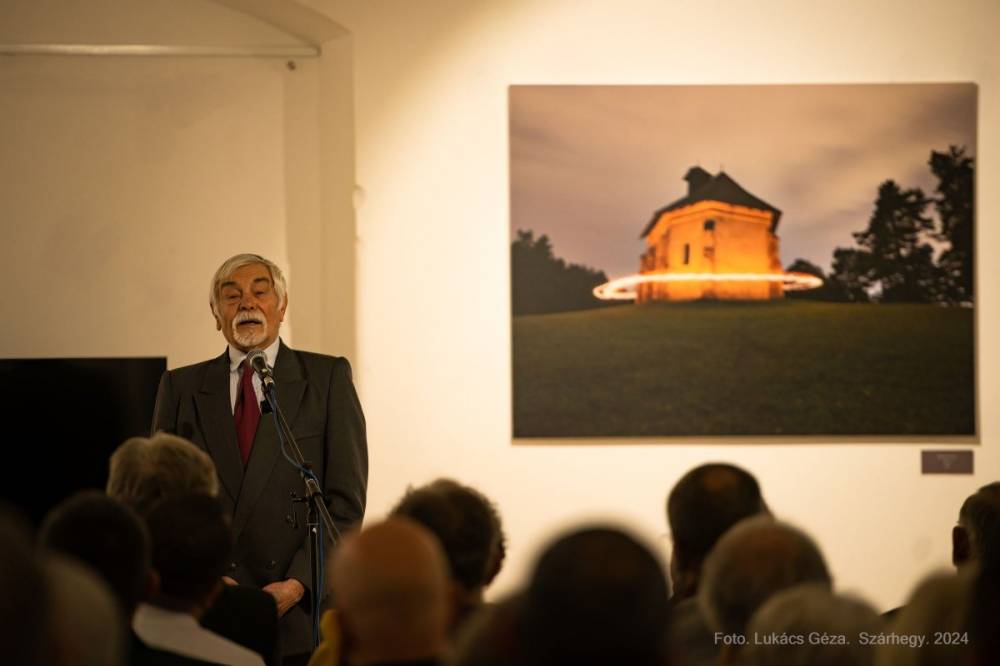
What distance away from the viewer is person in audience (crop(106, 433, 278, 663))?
8.92 ft

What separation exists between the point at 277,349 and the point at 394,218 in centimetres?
136

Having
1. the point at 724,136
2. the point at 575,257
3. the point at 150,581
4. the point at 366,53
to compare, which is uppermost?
the point at 366,53

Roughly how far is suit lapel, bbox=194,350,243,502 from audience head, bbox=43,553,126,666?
211 cm

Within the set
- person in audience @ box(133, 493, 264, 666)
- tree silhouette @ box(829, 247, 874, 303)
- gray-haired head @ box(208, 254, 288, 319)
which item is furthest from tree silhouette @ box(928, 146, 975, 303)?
person in audience @ box(133, 493, 264, 666)

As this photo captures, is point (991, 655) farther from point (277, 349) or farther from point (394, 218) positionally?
point (394, 218)

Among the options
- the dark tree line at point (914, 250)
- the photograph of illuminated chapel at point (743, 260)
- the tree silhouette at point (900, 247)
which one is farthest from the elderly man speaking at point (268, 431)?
the tree silhouette at point (900, 247)

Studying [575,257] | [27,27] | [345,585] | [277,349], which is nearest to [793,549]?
[345,585]

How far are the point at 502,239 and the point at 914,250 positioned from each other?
5.59 ft

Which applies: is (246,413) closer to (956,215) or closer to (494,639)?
(494,639)

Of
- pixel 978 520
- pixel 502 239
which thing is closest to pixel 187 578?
pixel 978 520

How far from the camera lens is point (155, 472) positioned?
288 cm

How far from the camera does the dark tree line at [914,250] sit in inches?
205

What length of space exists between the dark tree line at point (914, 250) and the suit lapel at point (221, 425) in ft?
8.25

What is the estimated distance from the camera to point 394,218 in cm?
511
